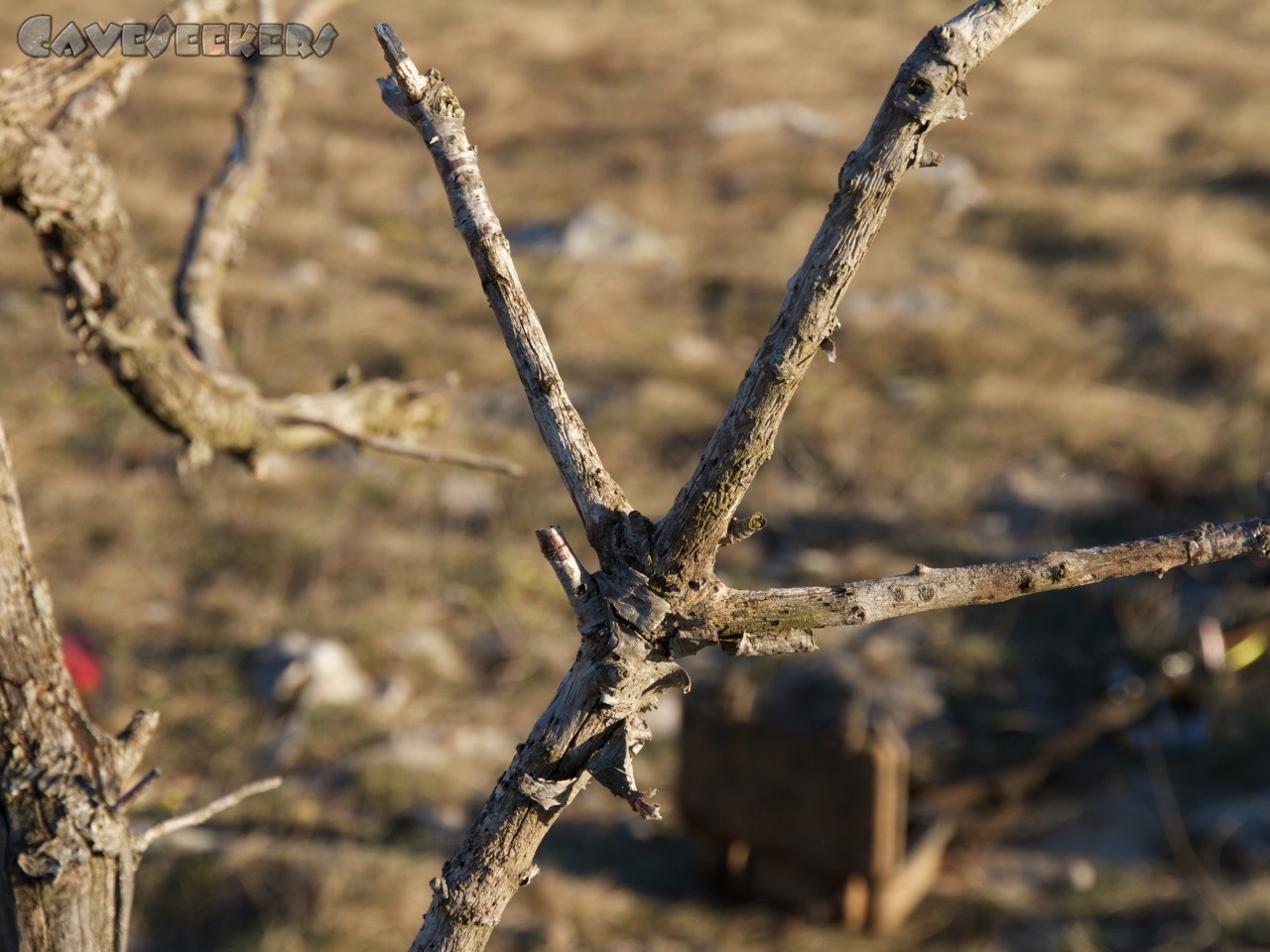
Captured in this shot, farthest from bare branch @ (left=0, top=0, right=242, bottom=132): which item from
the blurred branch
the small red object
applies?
the small red object

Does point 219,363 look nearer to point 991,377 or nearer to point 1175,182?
point 991,377

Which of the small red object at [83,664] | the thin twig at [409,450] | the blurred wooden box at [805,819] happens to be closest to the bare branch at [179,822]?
the thin twig at [409,450]

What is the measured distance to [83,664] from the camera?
4395mm

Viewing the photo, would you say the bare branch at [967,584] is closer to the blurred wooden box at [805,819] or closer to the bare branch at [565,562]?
the bare branch at [565,562]

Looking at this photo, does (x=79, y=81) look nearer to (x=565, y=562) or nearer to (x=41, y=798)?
(x=41, y=798)

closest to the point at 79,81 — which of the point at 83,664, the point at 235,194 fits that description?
the point at 235,194

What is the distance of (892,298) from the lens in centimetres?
789

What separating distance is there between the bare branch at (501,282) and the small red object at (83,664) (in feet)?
12.6

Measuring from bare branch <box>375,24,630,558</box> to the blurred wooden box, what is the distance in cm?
289

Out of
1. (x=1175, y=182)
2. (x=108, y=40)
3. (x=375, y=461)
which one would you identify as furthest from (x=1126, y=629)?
(x=1175, y=182)

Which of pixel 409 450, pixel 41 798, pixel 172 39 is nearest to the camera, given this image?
pixel 41 798

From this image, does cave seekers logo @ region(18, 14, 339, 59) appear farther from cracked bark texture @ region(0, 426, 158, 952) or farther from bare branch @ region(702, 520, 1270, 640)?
bare branch @ region(702, 520, 1270, 640)

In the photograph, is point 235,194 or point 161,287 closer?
point 161,287

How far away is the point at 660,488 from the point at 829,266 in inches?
201
